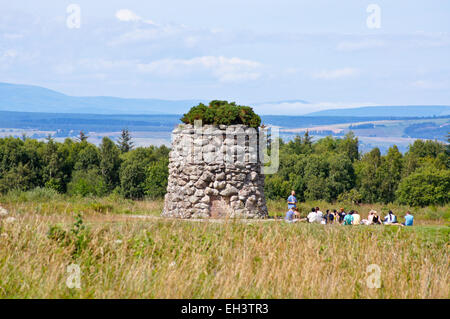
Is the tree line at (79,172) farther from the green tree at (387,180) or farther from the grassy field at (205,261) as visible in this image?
the grassy field at (205,261)

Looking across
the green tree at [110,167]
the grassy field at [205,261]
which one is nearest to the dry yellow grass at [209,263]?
the grassy field at [205,261]

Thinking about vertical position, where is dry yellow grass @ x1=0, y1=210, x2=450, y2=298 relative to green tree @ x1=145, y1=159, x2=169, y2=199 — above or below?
above

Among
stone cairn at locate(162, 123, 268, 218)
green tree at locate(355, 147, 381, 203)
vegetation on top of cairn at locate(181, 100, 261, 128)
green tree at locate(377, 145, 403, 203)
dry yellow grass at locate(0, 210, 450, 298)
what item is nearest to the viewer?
dry yellow grass at locate(0, 210, 450, 298)

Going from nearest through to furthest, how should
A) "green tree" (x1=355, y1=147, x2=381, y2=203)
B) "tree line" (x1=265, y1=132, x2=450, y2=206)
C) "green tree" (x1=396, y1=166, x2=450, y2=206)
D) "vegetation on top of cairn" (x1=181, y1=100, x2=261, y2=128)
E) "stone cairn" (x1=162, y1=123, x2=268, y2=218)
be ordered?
"stone cairn" (x1=162, y1=123, x2=268, y2=218) → "vegetation on top of cairn" (x1=181, y1=100, x2=261, y2=128) → "green tree" (x1=396, y1=166, x2=450, y2=206) → "tree line" (x1=265, y1=132, x2=450, y2=206) → "green tree" (x1=355, y1=147, x2=381, y2=203)

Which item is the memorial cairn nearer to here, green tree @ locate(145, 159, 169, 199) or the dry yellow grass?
the dry yellow grass

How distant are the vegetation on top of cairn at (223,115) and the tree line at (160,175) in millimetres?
17300

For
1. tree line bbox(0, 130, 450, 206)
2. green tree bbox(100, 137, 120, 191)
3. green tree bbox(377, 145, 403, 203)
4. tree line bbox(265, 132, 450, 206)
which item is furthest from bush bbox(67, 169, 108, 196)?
green tree bbox(377, 145, 403, 203)

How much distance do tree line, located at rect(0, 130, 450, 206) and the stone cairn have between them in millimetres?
17399

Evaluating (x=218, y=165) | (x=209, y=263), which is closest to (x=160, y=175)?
(x=218, y=165)

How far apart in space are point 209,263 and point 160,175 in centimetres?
3112

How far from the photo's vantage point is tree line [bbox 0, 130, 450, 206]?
1572 inches

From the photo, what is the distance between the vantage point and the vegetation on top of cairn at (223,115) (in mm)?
20078

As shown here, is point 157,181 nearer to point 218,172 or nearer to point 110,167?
point 110,167

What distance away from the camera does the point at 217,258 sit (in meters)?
9.19
